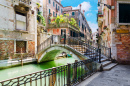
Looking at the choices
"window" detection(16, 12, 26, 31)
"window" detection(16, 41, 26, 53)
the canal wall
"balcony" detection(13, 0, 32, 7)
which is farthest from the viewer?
"window" detection(16, 41, 26, 53)

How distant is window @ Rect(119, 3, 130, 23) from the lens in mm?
8539

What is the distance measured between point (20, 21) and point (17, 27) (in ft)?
2.97

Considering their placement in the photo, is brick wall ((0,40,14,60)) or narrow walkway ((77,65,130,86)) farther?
brick wall ((0,40,14,60))

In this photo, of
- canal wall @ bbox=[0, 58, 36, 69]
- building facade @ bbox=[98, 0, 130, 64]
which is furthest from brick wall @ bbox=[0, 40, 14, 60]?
building facade @ bbox=[98, 0, 130, 64]

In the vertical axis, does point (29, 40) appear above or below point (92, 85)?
above

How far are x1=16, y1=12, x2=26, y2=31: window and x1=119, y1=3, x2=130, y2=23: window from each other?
1108cm

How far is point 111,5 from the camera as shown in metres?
8.92

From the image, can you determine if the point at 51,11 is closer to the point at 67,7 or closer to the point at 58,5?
the point at 58,5

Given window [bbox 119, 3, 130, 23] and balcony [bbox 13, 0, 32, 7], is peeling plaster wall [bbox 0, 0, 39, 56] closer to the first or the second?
balcony [bbox 13, 0, 32, 7]

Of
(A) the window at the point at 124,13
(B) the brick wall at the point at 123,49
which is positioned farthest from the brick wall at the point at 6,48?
(A) the window at the point at 124,13

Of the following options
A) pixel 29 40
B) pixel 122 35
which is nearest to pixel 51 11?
pixel 29 40

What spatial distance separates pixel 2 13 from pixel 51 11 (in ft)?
51.1

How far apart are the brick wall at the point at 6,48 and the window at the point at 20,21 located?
2.14 meters

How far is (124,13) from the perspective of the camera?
8602mm
